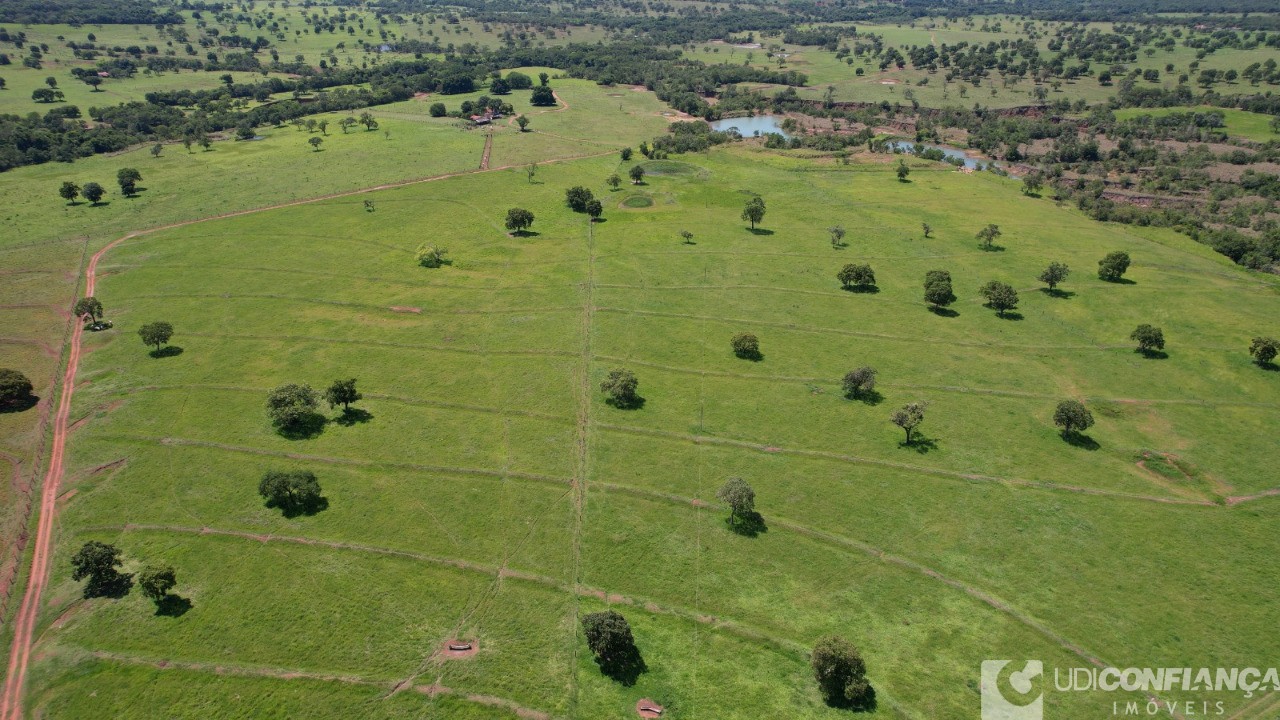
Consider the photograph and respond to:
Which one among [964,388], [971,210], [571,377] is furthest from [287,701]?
[971,210]

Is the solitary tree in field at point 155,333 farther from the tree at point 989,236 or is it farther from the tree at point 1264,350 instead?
the tree at point 1264,350

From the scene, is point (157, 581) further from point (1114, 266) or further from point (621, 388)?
point (1114, 266)

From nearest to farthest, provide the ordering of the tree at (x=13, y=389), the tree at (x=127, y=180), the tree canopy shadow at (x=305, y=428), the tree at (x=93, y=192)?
the tree canopy shadow at (x=305, y=428), the tree at (x=13, y=389), the tree at (x=93, y=192), the tree at (x=127, y=180)

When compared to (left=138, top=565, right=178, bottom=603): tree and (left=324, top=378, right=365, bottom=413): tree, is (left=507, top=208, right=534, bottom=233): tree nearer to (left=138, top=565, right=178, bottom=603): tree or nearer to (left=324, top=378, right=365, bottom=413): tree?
(left=324, top=378, right=365, bottom=413): tree

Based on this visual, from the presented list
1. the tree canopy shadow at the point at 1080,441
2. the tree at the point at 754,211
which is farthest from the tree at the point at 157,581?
the tree at the point at 754,211

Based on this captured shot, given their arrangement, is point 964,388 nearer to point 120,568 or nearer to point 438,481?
point 438,481

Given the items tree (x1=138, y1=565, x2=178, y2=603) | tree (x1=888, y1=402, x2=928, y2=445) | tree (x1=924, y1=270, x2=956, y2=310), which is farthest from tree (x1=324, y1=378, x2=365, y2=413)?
tree (x1=924, y1=270, x2=956, y2=310)
